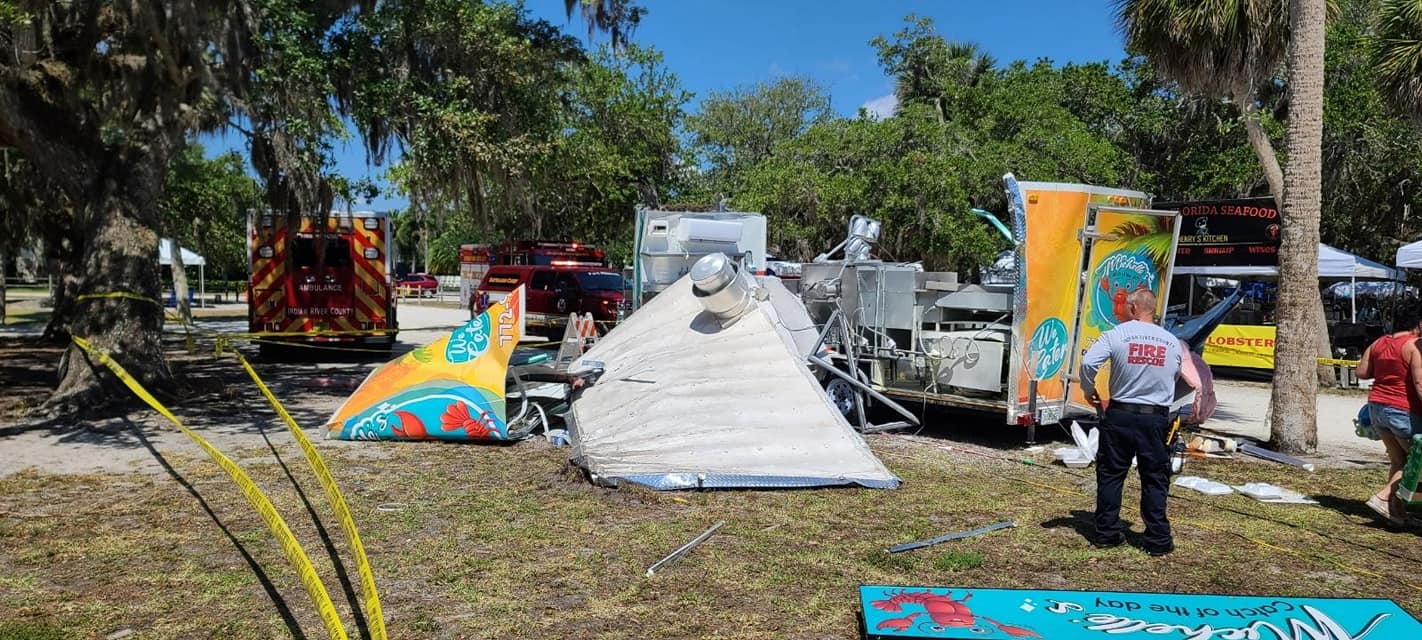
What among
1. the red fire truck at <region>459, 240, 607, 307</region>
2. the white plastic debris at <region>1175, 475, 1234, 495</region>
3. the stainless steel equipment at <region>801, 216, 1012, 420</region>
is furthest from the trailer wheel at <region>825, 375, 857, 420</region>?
the red fire truck at <region>459, 240, 607, 307</region>

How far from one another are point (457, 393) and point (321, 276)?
8.87m

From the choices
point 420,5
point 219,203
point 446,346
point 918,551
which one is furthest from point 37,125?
point 219,203

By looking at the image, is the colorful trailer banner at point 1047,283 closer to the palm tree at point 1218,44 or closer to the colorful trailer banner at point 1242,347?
the palm tree at point 1218,44

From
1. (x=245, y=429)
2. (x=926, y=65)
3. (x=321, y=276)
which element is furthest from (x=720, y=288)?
(x=926, y=65)

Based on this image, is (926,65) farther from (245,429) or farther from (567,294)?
(245,429)

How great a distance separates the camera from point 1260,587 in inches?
201

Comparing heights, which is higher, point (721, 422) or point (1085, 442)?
point (721, 422)

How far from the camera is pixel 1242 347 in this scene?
683 inches

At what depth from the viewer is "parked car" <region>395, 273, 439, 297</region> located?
52159 millimetres

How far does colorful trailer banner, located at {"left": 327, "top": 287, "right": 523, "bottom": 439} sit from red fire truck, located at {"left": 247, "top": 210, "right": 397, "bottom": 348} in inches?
282

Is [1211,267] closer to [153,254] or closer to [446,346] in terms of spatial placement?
[446,346]

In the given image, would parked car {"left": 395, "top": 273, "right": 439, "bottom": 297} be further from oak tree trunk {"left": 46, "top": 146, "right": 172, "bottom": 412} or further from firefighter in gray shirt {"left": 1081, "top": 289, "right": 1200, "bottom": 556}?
firefighter in gray shirt {"left": 1081, "top": 289, "right": 1200, "bottom": 556}

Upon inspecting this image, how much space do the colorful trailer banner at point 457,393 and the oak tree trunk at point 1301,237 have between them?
7.41 m

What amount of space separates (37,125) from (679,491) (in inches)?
352
